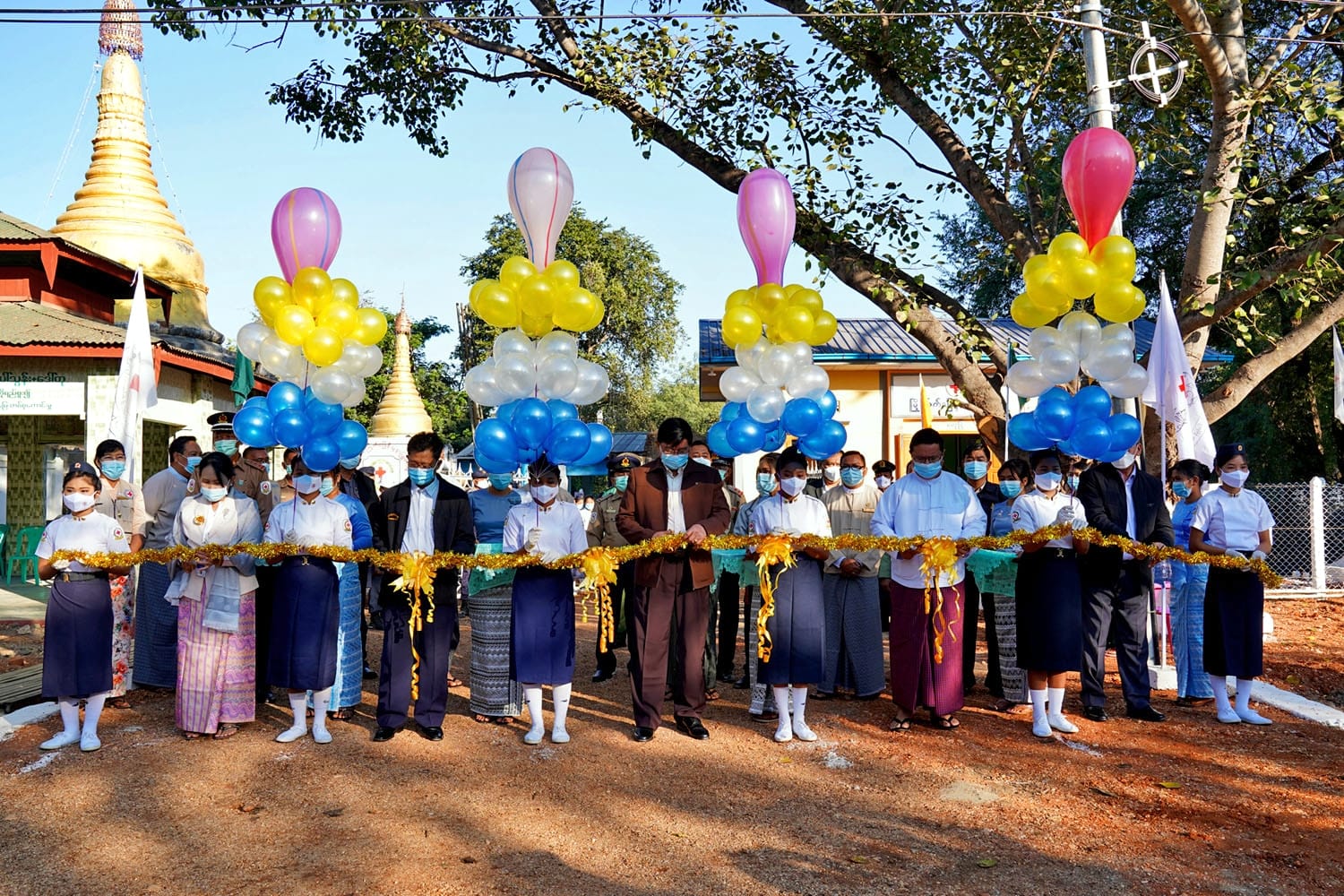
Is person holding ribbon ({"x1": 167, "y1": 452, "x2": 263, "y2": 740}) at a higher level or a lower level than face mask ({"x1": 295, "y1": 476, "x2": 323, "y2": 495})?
lower

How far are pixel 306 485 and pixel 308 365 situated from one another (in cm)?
106

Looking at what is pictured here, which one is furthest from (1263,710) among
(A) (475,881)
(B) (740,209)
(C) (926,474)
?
(A) (475,881)

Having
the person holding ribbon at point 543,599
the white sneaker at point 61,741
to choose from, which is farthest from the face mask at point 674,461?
the white sneaker at point 61,741

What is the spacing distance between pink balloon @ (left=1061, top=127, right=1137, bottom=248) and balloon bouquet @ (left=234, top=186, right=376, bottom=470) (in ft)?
16.5

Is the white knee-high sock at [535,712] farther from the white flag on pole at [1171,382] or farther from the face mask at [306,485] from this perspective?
the white flag on pole at [1171,382]

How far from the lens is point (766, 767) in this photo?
6020 millimetres

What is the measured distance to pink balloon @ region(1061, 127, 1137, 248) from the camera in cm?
703

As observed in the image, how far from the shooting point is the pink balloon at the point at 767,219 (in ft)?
24.2

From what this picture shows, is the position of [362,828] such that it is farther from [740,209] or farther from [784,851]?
[740,209]

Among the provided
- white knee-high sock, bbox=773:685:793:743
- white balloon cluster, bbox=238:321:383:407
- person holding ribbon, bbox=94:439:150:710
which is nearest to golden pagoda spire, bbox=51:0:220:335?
person holding ribbon, bbox=94:439:150:710

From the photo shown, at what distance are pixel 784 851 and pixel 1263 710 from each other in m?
4.64

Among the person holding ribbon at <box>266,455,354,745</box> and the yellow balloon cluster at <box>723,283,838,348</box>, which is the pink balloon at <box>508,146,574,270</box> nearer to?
the yellow balloon cluster at <box>723,283,838,348</box>

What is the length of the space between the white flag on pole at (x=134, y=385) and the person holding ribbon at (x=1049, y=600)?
721 cm

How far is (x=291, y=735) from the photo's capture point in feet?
21.7
